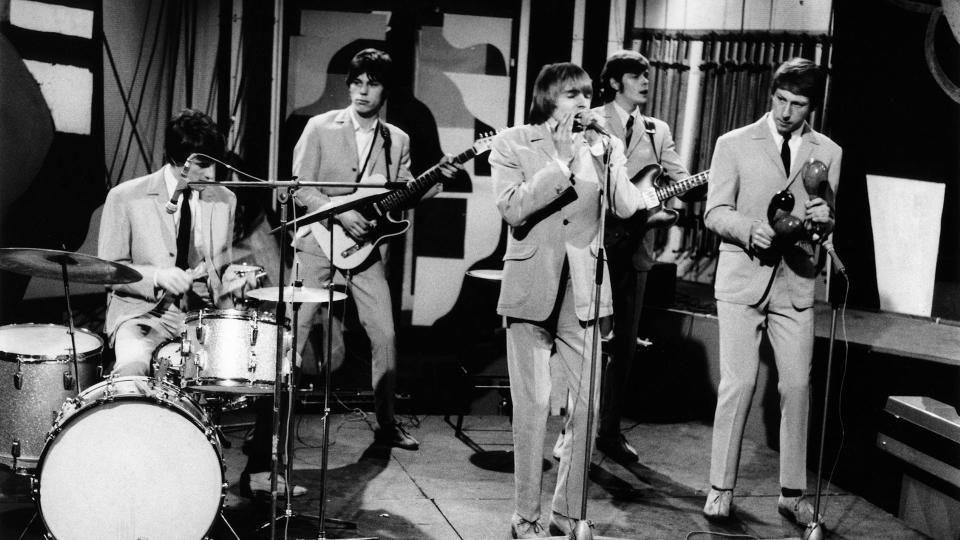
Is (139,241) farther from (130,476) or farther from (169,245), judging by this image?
(130,476)

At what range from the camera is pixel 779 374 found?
15.8 feet

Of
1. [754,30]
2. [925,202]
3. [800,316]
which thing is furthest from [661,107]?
[800,316]

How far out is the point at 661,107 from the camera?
7.59m

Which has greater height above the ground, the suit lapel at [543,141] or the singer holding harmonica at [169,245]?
the suit lapel at [543,141]

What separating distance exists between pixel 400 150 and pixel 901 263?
3.40 metres

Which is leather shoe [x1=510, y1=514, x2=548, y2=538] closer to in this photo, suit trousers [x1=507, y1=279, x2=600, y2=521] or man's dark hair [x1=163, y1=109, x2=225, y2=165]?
suit trousers [x1=507, y1=279, x2=600, y2=521]

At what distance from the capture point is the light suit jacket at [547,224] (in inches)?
163

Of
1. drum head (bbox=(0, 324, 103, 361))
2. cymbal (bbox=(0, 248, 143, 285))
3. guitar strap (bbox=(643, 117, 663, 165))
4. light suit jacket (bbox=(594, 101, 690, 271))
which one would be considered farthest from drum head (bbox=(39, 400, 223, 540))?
guitar strap (bbox=(643, 117, 663, 165))

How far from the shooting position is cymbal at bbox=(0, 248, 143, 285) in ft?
13.0

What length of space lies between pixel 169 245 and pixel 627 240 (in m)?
2.54

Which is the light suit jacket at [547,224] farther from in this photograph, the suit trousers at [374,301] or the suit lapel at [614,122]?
the suit trousers at [374,301]

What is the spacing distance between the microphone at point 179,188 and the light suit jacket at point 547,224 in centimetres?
133

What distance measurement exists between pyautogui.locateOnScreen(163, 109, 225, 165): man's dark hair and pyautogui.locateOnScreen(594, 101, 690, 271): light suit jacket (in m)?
2.26

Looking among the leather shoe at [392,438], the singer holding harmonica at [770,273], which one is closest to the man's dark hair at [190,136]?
the leather shoe at [392,438]
